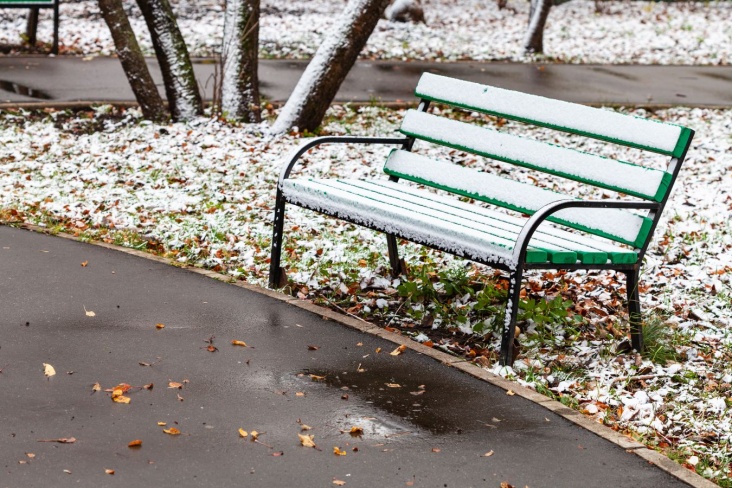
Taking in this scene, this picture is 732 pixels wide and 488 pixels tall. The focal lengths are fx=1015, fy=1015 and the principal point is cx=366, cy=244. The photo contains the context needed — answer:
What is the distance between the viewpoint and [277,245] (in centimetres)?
539

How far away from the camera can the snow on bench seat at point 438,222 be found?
14.5ft

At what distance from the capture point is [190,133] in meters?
8.95

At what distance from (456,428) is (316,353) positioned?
0.93 meters

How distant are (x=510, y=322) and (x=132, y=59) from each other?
5903 mm

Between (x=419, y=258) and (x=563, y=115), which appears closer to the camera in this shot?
(x=563, y=115)

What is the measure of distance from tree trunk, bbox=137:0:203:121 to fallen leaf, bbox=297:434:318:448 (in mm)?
6131

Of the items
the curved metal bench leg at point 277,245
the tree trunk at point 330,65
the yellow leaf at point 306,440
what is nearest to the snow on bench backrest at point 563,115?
the curved metal bench leg at point 277,245

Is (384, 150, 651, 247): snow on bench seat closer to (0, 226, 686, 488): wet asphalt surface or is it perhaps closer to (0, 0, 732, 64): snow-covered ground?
(0, 226, 686, 488): wet asphalt surface

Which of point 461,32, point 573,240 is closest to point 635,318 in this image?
point 573,240

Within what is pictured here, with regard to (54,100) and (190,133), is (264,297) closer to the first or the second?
(190,133)

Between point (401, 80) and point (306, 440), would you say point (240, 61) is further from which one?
point (306, 440)

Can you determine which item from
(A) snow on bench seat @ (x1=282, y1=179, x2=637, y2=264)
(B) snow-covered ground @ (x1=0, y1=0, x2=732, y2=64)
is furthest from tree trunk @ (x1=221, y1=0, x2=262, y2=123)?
(B) snow-covered ground @ (x1=0, y1=0, x2=732, y2=64)

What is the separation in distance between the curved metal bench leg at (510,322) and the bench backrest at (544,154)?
686 millimetres

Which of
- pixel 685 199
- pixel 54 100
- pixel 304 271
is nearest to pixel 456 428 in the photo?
pixel 304 271
